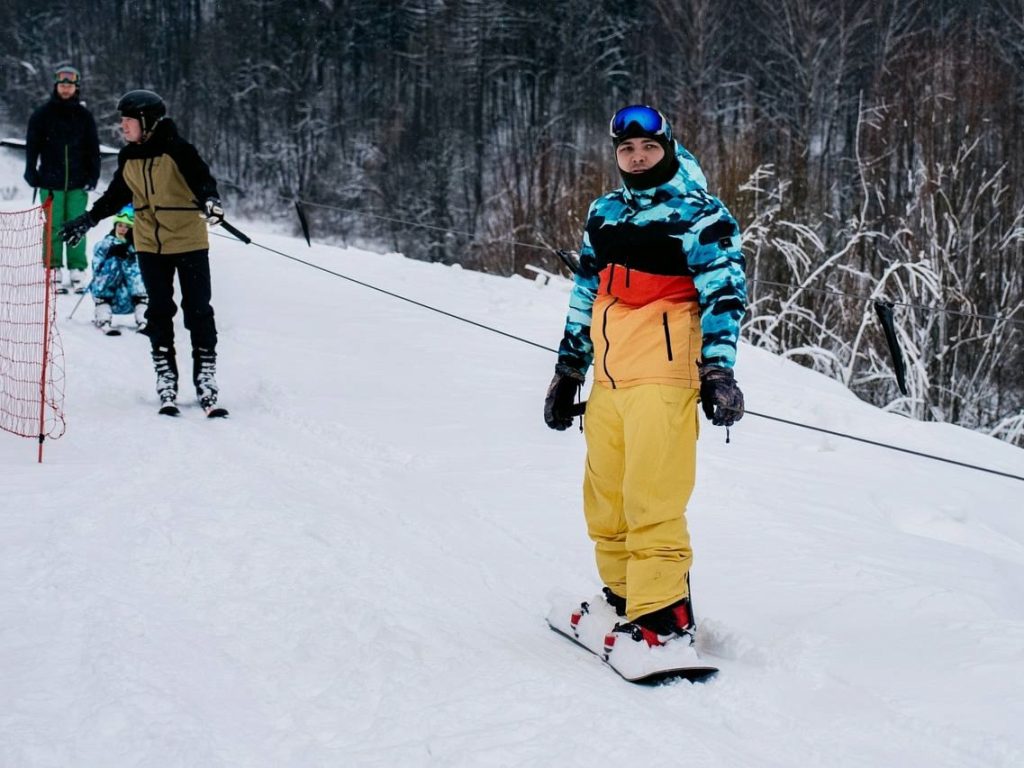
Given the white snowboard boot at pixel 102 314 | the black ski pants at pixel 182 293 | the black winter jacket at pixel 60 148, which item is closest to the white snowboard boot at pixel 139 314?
the white snowboard boot at pixel 102 314

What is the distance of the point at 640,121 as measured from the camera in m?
2.80

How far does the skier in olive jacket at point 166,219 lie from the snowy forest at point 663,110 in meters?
6.69

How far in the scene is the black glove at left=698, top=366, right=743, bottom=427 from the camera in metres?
2.64

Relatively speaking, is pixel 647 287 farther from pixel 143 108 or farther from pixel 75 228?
pixel 75 228

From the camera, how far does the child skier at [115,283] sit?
24.9 feet

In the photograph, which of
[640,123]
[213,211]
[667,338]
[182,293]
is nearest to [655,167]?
[640,123]

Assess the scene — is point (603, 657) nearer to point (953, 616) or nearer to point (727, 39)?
point (953, 616)

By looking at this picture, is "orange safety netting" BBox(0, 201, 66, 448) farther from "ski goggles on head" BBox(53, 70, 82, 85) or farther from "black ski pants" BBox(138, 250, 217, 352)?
"ski goggles on head" BBox(53, 70, 82, 85)

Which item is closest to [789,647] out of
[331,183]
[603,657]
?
[603,657]

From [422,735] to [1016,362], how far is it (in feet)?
46.7

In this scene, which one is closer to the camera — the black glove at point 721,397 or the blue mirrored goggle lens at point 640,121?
the black glove at point 721,397

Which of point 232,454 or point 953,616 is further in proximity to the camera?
point 232,454

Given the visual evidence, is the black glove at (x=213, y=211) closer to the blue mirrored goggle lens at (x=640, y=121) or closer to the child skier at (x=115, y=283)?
the child skier at (x=115, y=283)

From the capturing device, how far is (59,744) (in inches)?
82.1
